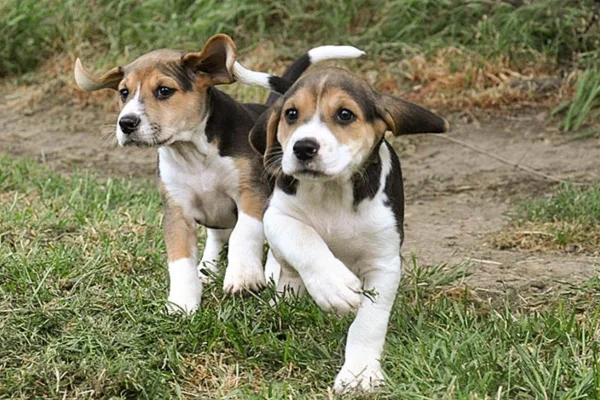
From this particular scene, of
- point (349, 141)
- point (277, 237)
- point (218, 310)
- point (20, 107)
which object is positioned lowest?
point (20, 107)

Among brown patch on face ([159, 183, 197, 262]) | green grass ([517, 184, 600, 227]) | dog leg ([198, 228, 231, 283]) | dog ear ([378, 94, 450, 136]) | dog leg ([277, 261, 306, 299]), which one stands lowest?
green grass ([517, 184, 600, 227])

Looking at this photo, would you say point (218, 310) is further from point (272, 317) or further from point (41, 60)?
point (41, 60)

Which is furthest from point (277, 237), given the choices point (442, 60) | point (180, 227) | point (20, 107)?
point (20, 107)

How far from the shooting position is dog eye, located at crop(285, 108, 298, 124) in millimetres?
4637

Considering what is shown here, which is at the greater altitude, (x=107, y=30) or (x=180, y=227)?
(x=180, y=227)

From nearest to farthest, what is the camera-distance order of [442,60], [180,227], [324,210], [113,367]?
[113,367], [324,210], [180,227], [442,60]

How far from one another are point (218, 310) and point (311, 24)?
699 centimetres

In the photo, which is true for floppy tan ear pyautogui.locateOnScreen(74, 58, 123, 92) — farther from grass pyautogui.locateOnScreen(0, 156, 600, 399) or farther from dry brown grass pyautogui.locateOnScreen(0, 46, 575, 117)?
dry brown grass pyautogui.locateOnScreen(0, 46, 575, 117)

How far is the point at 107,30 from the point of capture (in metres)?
12.1

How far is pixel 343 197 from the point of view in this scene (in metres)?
4.81

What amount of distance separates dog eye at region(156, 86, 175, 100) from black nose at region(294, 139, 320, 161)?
4.15 ft

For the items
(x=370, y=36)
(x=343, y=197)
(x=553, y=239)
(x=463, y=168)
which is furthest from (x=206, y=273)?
(x=370, y=36)

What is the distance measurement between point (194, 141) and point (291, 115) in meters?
1.07

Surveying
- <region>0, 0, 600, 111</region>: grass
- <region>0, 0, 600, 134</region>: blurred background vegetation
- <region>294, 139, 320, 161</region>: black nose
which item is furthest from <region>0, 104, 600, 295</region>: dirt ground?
<region>294, 139, 320, 161</region>: black nose
